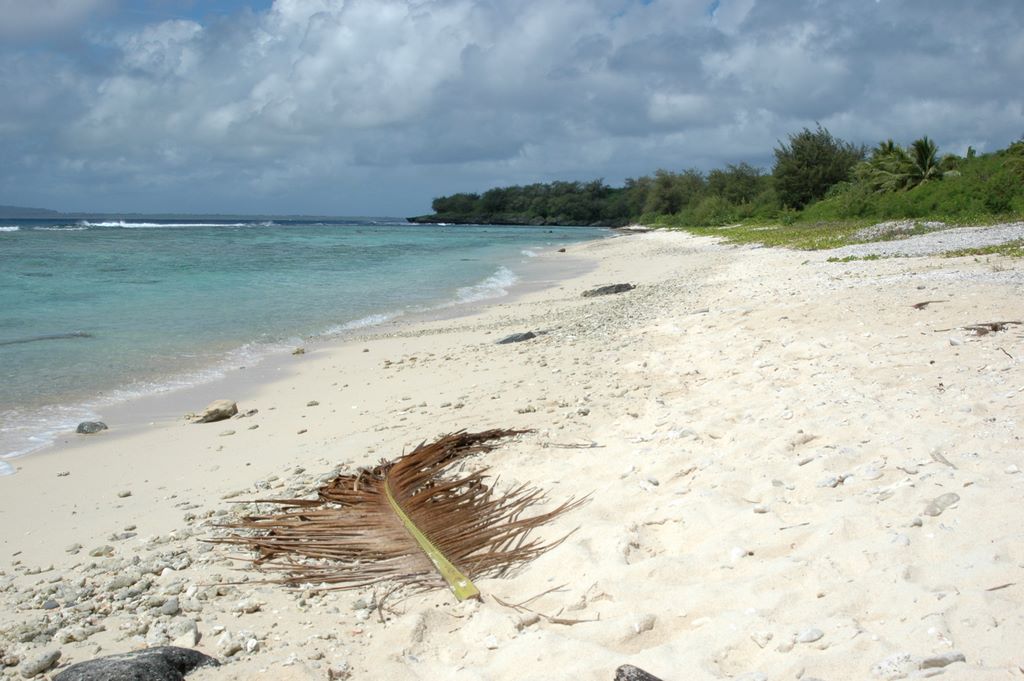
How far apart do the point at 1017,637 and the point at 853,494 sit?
140 centimetres

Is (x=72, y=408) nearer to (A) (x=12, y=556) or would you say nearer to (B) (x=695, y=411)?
(A) (x=12, y=556)

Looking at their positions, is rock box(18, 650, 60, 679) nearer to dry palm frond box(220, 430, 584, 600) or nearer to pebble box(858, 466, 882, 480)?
dry palm frond box(220, 430, 584, 600)

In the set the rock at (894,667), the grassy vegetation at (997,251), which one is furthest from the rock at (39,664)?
the grassy vegetation at (997,251)

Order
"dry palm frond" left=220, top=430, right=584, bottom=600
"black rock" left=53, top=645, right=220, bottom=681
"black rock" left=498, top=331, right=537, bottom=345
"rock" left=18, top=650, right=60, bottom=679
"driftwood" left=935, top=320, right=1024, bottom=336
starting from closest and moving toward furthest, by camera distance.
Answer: "black rock" left=53, top=645, right=220, bottom=681
"rock" left=18, top=650, right=60, bottom=679
"dry palm frond" left=220, top=430, right=584, bottom=600
"driftwood" left=935, top=320, right=1024, bottom=336
"black rock" left=498, top=331, right=537, bottom=345

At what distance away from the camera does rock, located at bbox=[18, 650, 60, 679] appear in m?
3.19

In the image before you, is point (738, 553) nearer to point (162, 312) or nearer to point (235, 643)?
point (235, 643)

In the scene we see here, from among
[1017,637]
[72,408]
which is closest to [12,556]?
[72,408]

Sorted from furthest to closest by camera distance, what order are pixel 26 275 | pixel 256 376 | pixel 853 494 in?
pixel 26 275
pixel 256 376
pixel 853 494

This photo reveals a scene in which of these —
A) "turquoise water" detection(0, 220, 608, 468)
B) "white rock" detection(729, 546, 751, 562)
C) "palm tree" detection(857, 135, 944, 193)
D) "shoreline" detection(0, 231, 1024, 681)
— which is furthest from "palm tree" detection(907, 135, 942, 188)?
"white rock" detection(729, 546, 751, 562)

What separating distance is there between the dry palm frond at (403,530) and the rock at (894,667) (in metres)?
1.74

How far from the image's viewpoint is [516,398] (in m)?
7.10

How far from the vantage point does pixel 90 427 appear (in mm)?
7668

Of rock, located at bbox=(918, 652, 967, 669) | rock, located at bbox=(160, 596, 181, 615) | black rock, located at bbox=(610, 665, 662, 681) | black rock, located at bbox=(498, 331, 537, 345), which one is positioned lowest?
rock, located at bbox=(160, 596, 181, 615)

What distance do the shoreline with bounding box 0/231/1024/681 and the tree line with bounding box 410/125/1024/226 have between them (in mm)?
19661
